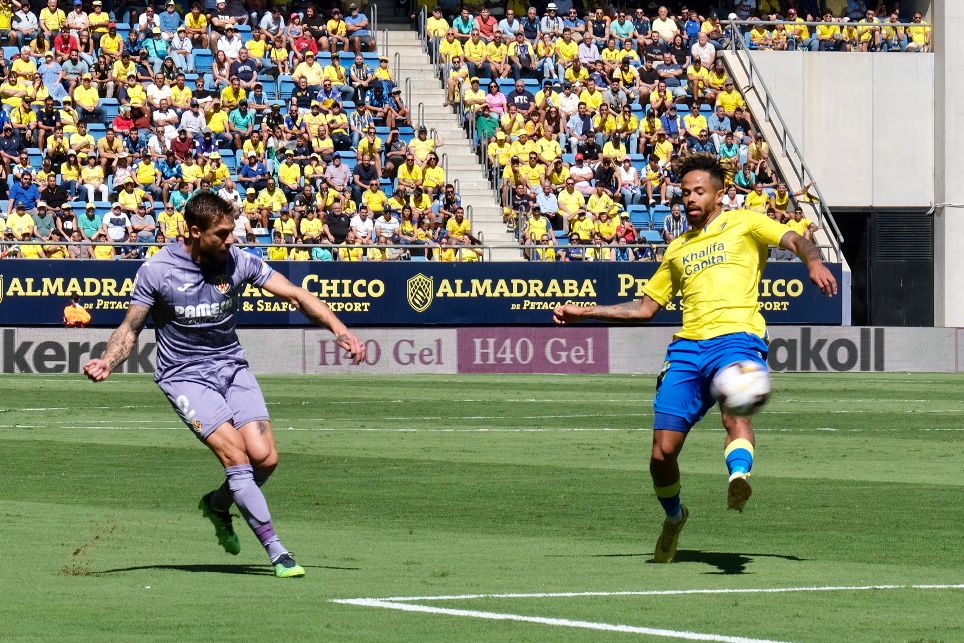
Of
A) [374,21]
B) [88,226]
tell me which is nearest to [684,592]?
[88,226]

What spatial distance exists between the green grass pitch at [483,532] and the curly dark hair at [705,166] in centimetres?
213

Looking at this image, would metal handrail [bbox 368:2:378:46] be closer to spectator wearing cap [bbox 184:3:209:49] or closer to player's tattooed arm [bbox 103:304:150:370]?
spectator wearing cap [bbox 184:3:209:49]

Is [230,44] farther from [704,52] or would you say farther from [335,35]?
[704,52]

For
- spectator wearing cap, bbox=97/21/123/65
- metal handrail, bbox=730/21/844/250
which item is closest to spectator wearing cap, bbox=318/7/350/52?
spectator wearing cap, bbox=97/21/123/65

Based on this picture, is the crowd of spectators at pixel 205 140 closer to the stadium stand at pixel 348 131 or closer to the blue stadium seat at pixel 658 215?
the stadium stand at pixel 348 131

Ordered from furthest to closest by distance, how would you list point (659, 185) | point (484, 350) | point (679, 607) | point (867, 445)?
1. point (659, 185)
2. point (484, 350)
3. point (867, 445)
4. point (679, 607)

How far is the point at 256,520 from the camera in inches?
371

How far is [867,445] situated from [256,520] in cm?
1156

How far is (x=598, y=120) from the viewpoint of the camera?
41.9 m

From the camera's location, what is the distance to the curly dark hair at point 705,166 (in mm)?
10133

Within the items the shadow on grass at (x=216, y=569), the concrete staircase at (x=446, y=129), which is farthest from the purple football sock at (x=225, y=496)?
the concrete staircase at (x=446, y=129)

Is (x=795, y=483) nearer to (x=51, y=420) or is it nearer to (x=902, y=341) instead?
(x=51, y=420)

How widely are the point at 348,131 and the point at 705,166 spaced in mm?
30495

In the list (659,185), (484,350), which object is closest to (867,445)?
(484,350)
